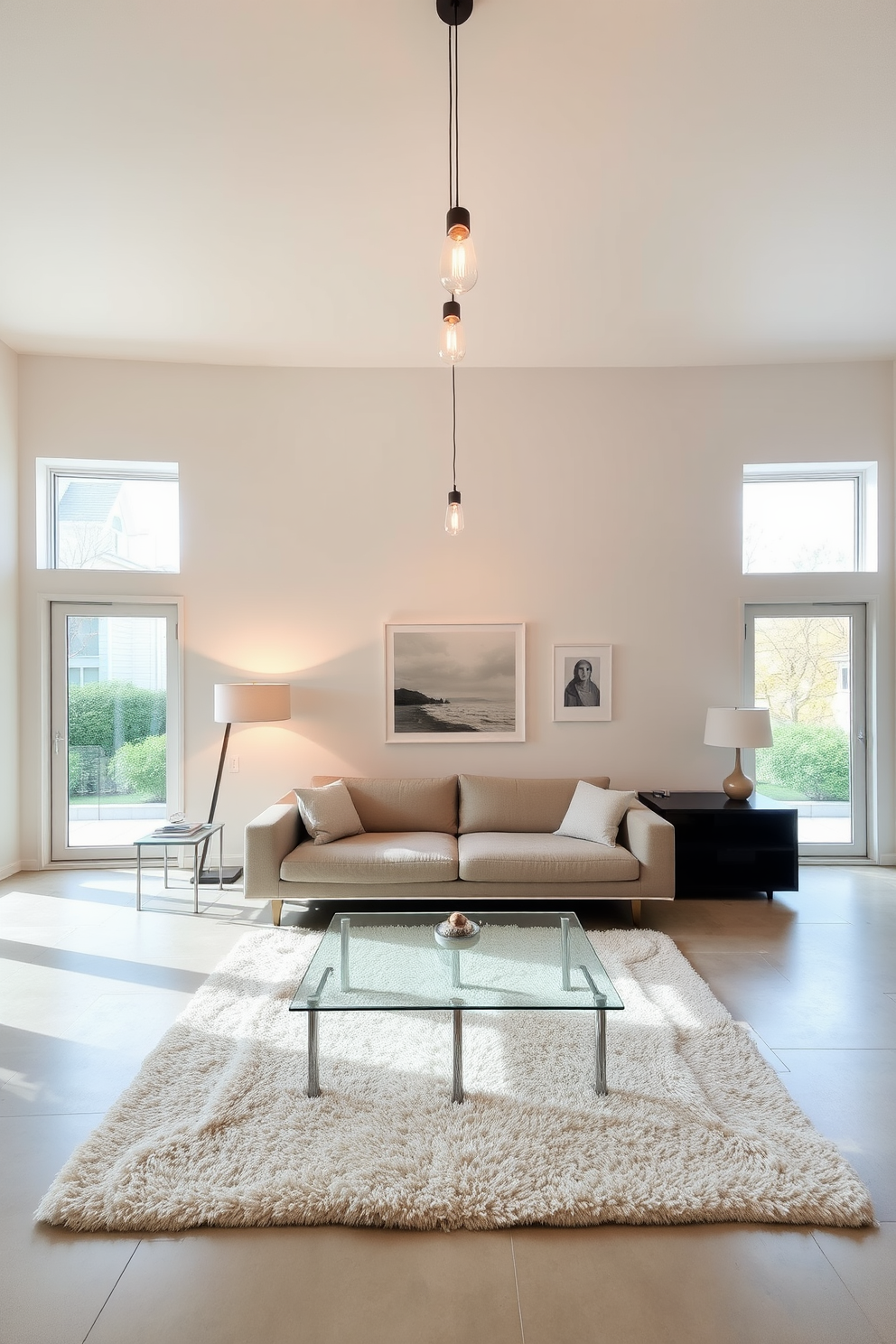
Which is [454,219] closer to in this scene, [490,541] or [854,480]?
[490,541]

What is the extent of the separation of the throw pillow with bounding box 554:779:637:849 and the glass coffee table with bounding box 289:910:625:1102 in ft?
3.72

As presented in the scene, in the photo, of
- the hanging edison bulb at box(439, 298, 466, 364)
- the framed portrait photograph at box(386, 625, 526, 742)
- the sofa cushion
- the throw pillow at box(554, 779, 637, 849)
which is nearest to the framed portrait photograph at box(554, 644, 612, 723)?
the framed portrait photograph at box(386, 625, 526, 742)

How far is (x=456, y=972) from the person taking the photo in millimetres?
2574

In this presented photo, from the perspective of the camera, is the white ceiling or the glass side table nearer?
the white ceiling

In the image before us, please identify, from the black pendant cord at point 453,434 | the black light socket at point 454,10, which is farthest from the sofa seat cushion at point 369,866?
the black light socket at point 454,10

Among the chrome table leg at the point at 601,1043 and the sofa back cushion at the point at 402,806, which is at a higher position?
the sofa back cushion at the point at 402,806

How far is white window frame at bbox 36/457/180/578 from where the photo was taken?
16.6ft

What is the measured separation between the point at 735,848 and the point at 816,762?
1.22 meters

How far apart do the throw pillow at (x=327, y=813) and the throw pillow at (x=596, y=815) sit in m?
1.28

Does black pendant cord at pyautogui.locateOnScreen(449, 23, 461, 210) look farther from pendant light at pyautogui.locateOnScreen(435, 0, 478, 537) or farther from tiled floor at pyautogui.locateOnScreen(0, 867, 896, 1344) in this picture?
tiled floor at pyautogui.locateOnScreen(0, 867, 896, 1344)

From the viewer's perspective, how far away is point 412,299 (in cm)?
413

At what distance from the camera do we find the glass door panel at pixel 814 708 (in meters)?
5.23

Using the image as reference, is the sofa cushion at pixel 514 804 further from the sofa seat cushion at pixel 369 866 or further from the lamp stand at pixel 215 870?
the lamp stand at pixel 215 870

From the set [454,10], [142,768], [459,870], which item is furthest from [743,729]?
[142,768]
